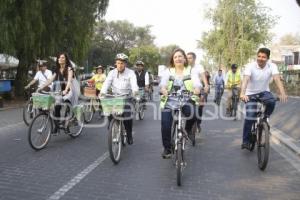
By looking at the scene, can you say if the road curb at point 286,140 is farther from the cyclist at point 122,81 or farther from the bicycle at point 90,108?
Answer: the bicycle at point 90,108

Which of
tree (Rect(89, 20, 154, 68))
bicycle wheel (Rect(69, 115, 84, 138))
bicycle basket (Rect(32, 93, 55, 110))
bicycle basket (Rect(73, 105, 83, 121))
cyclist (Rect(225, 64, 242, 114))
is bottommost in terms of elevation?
bicycle wheel (Rect(69, 115, 84, 138))

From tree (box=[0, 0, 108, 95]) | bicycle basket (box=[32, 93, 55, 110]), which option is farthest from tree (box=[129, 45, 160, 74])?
bicycle basket (box=[32, 93, 55, 110])

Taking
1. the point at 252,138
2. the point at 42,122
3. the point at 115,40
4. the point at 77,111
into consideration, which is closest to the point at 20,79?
the point at 77,111

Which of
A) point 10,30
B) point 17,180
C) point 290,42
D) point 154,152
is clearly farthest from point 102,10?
point 290,42

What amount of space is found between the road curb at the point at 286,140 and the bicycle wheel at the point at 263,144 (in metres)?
1.39

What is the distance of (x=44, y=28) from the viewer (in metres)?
20.3

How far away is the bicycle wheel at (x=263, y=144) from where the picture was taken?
6.76 meters

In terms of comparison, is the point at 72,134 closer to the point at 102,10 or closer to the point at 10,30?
the point at 10,30

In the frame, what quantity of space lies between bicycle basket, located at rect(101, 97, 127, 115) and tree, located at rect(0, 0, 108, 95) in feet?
41.3

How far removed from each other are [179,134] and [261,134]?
71.2 inches

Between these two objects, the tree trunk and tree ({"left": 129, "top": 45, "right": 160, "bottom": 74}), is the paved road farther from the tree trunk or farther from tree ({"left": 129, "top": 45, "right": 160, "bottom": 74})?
tree ({"left": 129, "top": 45, "right": 160, "bottom": 74})

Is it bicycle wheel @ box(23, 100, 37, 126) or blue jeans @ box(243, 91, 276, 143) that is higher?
blue jeans @ box(243, 91, 276, 143)

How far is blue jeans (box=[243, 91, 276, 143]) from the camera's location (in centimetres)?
724

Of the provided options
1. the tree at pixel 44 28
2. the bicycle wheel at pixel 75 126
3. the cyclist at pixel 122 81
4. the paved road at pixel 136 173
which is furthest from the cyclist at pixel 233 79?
the tree at pixel 44 28
